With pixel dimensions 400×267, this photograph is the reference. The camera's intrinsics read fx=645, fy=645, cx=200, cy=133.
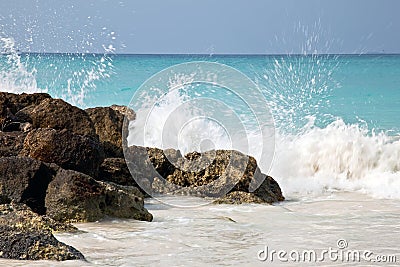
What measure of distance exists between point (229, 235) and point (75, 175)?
1.34m

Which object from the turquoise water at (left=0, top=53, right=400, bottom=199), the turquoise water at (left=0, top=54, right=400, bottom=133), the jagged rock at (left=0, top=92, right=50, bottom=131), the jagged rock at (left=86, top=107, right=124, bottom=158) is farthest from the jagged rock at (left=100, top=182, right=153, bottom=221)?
the turquoise water at (left=0, top=54, right=400, bottom=133)

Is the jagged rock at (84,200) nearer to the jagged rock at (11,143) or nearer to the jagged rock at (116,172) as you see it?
the jagged rock at (11,143)

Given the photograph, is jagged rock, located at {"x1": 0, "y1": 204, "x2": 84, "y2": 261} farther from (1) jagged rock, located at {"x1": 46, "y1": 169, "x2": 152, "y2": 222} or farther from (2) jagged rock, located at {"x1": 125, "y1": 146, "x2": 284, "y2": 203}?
(2) jagged rock, located at {"x1": 125, "y1": 146, "x2": 284, "y2": 203}

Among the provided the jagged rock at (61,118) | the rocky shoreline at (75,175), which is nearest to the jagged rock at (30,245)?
the rocky shoreline at (75,175)

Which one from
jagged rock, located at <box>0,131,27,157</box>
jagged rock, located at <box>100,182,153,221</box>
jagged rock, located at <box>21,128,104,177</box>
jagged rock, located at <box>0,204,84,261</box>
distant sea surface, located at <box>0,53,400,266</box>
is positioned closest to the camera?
jagged rock, located at <box>0,204,84,261</box>

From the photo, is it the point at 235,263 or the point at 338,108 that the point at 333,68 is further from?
the point at 235,263

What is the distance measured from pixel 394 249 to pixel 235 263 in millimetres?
1259

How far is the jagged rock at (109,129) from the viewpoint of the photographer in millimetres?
7836

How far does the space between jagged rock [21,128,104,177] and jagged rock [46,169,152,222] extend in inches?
23.8

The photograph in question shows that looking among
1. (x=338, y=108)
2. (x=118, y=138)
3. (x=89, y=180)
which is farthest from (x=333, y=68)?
(x=89, y=180)

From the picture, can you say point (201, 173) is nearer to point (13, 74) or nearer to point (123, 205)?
point (123, 205)

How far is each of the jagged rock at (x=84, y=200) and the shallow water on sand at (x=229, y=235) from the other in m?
0.13

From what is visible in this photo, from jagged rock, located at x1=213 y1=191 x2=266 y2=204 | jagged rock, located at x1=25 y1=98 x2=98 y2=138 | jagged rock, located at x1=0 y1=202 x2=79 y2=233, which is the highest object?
jagged rock, located at x1=25 y1=98 x2=98 y2=138

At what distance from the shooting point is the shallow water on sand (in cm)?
424
